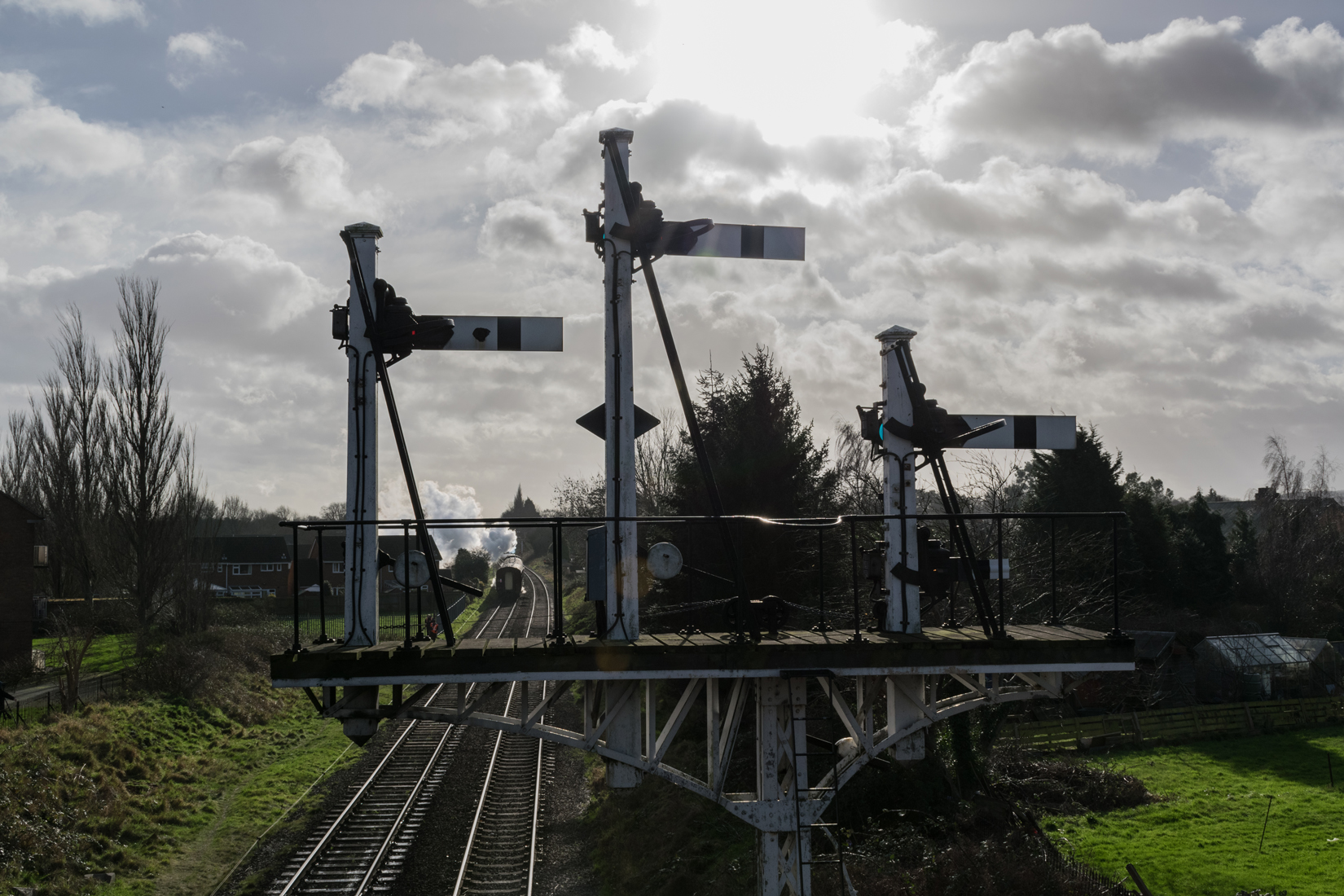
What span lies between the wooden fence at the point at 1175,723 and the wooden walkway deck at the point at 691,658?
1675 cm

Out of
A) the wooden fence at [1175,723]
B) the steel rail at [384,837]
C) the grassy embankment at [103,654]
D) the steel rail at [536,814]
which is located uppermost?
the grassy embankment at [103,654]

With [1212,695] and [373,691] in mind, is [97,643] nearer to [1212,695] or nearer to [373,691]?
[373,691]

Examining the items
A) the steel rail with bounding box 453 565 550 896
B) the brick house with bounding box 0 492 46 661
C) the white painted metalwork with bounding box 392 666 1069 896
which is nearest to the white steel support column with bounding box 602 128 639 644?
the white painted metalwork with bounding box 392 666 1069 896

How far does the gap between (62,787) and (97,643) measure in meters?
27.8

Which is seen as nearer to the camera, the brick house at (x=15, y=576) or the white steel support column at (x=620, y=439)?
the white steel support column at (x=620, y=439)

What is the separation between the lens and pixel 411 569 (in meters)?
7.99

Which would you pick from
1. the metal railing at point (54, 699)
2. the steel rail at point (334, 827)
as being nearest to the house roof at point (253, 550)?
the metal railing at point (54, 699)

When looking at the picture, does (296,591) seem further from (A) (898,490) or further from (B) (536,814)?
(B) (536,814)

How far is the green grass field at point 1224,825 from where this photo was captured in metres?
16.2

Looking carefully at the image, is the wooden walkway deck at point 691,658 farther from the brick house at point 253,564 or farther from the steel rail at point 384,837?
the brick house at point 253,564

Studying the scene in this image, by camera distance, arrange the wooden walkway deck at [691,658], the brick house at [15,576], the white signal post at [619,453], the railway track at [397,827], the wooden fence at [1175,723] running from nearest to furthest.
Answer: the wooden walkway deck at [691,658], the white signal post at [619,453], the railway track at [397,827], the wooden fence at [1175,723], the brick house at [15,576]

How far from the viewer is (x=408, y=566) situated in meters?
7.94

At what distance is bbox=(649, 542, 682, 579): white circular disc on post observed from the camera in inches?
316

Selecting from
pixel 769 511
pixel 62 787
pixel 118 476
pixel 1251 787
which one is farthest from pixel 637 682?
pixel 118 476
